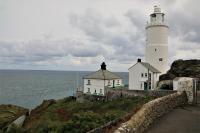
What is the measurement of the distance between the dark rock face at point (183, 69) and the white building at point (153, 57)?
1.32 metres

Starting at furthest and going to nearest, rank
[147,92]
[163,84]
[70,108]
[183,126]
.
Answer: [70,108] → [163,84] → [147,92] → [183,126]

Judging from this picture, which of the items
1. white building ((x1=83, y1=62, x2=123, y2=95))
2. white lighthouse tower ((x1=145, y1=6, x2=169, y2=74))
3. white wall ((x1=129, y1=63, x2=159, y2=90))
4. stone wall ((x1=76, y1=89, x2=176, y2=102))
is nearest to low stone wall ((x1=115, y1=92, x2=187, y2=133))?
stone wall ((x1=76, y1=89, x2=176, y2=102))

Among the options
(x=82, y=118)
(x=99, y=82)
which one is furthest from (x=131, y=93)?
(x=82, y=118)

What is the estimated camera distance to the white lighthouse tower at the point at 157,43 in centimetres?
4059

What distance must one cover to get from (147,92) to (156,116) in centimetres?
1854

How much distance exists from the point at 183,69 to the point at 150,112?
2613 cm

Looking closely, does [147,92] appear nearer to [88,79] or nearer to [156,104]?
[88,79]

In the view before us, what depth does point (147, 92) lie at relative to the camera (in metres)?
34.8

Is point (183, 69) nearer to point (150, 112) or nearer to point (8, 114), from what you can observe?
point (150, 112)

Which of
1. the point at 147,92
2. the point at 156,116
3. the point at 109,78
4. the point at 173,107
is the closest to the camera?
the point at 156,116

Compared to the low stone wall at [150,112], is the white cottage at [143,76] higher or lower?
higher

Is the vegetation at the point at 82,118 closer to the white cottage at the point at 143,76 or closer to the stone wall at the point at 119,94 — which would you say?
the stone wall at the point at 119,94

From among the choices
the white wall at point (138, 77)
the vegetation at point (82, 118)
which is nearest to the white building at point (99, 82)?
the white wall at point (138, 77)

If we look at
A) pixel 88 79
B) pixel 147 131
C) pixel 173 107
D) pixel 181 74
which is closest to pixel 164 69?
pixel 181 74
